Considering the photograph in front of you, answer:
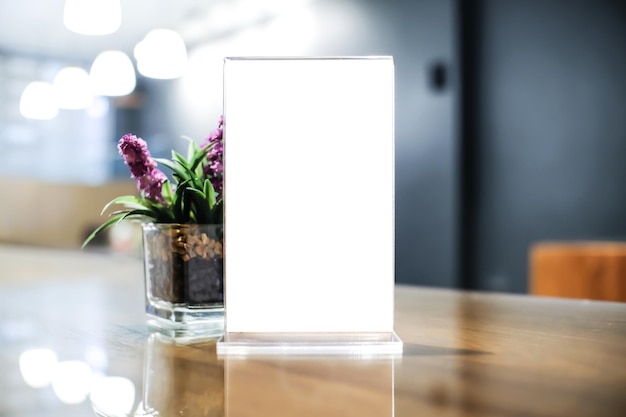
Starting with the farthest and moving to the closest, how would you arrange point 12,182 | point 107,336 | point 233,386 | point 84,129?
1. point 84,129
2. point 12,182
3. point 107,336
4. point 233,386

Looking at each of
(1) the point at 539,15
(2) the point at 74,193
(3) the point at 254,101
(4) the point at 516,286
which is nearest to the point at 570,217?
(4) the point at 516,286

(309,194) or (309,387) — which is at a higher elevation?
(309,194)

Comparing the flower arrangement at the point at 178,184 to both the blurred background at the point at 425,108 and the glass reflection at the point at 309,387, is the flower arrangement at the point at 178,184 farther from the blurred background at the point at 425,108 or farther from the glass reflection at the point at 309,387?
the blurred background at the point at 425,108

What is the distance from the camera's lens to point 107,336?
24.1 inches

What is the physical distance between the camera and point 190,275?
23.1 inches

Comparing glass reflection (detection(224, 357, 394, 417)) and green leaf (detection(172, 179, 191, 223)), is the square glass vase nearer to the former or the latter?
green leaf (detection(172, 179, 191, 223))

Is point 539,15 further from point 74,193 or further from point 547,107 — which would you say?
point 74,193

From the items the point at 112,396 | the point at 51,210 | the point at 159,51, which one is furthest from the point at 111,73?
the point at 112,396

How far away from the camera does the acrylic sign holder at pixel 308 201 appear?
507 mm

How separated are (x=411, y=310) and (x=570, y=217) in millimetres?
3129

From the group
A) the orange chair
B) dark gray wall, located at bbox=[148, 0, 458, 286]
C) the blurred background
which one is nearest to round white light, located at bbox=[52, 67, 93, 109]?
the blurred background

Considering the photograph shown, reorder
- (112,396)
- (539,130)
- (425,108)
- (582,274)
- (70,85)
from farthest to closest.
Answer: (70,85) < (425,108) < (539,130) < (582,274) < (112,396)

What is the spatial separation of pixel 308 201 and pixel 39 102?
4.28m

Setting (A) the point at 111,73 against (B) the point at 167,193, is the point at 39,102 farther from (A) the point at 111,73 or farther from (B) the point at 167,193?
(B) the point at 167,193
